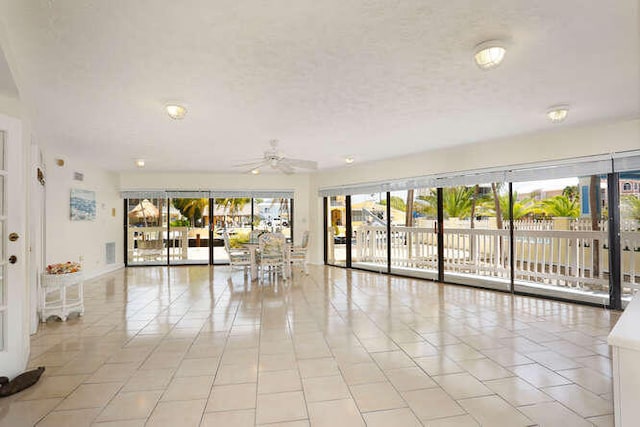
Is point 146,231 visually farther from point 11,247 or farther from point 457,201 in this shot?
point 457,201

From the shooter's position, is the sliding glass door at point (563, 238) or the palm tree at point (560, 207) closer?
the sliding glass door at point (563, 238)

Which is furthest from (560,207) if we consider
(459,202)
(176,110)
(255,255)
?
(176,110)

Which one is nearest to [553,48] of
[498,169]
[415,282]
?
[498,169]

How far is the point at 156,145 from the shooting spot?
215 inches

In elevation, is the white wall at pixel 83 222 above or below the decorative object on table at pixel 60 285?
above

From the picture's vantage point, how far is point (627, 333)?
4.61 ft

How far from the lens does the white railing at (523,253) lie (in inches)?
194

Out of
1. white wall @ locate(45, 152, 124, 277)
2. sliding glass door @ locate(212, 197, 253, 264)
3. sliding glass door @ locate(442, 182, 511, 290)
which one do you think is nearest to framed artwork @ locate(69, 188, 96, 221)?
Result: white wall @ locate(45, 152, 124, 277)

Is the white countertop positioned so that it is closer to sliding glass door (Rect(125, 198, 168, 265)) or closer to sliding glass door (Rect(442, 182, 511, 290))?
sliding glass door (Rect(442, 182, 511, 290))

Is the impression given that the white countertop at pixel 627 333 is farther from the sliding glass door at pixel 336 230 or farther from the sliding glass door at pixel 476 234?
the sliding glass door at pixel 336 230

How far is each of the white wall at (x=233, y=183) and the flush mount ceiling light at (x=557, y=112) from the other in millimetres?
5540

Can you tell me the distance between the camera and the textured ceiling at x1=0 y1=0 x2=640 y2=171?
2029 mm

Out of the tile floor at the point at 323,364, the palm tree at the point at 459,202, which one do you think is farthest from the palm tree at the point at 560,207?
the tile floor at the point at 323,364

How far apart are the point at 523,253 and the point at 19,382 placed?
6429 mm
